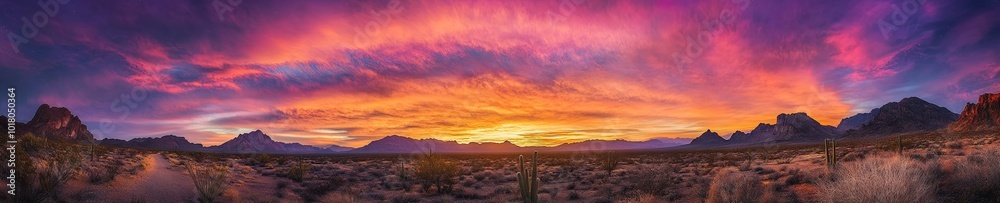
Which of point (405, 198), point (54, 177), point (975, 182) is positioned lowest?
point (405, 198)

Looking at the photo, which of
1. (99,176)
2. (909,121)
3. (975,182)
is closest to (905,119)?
(909,121)

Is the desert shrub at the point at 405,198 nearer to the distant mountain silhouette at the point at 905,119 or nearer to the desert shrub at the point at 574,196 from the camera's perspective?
the desert shrub at the point at 574,196

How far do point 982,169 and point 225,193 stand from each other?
2305 centimetres

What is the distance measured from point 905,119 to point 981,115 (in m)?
34.2

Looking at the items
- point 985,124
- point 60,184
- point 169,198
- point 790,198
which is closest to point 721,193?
point 790,198

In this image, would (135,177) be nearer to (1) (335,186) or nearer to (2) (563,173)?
(1) (335,186)

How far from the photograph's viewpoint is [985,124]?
4326 inches

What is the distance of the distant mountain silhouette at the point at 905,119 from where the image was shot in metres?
145

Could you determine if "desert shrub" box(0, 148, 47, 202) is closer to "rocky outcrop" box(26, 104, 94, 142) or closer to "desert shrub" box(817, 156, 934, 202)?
"desert shrub" box(817, 156, 934, 202)

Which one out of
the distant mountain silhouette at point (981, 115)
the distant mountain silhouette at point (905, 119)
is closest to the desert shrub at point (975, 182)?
the distant mountain silhouette at point (981, 115)

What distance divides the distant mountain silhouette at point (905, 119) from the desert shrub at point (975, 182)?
6568 inches

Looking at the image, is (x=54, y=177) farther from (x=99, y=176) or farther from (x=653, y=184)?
(x=653, y=184)

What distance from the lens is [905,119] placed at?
149625 mm

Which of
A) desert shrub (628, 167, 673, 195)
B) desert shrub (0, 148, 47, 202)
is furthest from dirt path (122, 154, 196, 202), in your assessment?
desert shrub (628, 167, 673, 195)
